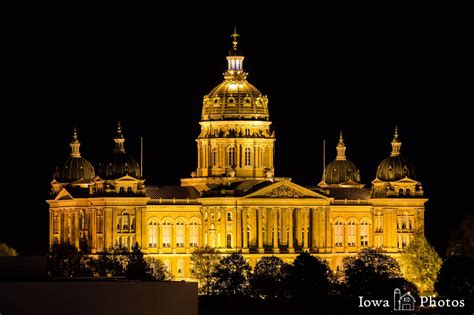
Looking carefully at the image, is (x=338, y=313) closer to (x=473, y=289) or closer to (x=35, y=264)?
(x=473, y=289)

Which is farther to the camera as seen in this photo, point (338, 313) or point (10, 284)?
point (338, 313)

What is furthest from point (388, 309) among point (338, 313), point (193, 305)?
point (193, 305)

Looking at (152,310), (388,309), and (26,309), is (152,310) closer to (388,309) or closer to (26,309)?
(26,309)

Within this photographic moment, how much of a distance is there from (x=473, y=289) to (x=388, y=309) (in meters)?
5.78

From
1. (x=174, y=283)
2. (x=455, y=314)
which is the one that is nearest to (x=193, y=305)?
(x=174, y=283)

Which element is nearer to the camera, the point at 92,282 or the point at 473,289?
the point at 92,282

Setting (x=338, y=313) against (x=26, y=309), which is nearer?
(x=26, y=309)

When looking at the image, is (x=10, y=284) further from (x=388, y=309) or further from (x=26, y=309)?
(x=388, y=309)

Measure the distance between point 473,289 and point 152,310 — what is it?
48.7 metres

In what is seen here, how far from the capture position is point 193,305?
518 feet

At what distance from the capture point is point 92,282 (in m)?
155

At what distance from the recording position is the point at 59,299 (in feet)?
500

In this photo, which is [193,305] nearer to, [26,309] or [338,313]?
[26,309]

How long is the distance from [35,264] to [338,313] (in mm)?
41351
